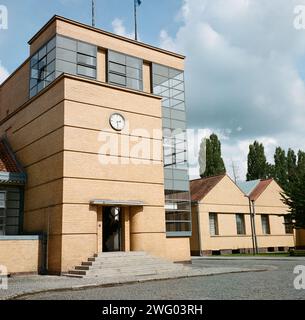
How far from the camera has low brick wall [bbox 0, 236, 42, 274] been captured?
1788 centimetres

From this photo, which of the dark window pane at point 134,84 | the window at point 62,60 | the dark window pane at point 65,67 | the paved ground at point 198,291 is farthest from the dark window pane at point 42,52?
the paved ground at point 198,291

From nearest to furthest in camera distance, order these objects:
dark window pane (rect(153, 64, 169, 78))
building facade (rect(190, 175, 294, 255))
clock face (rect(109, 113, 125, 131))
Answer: clock face (rect(109, 113, 125, 131)), dark window pane (rect(153, 64, 169, 78)), building facade (rect(190, 175, 294, 255))

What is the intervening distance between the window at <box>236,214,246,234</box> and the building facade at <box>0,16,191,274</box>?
53.7ft

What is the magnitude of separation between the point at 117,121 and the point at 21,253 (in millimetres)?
8429

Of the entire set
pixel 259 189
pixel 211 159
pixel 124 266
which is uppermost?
pixel 211 159

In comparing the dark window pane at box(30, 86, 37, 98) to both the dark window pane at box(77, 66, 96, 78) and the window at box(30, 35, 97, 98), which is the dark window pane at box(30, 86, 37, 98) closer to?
the window at box(30, 35, 97, 98)

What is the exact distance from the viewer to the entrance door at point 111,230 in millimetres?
21078

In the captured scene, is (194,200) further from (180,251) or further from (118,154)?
(118,154)

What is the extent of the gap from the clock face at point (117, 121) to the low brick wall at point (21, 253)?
7057mm

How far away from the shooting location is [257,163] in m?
59.6

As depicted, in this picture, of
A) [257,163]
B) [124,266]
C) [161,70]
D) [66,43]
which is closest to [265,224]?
[257,163]

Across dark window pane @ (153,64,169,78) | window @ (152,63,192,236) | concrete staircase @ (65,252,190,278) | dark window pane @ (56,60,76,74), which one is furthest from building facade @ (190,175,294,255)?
dark window pane @ (56,60,76,74)

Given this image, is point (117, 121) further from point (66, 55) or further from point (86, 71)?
point (66, 55)

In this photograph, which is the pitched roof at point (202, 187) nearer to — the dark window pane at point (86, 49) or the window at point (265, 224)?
the window at point (265, 224)
